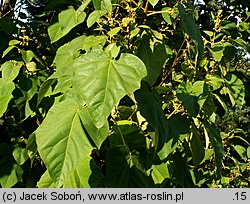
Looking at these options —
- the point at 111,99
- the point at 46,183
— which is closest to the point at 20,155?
the point at 46,183

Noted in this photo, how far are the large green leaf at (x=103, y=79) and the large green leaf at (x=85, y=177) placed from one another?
0.32 m

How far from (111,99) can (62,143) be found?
0.58 feet

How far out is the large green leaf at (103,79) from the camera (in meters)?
1.15

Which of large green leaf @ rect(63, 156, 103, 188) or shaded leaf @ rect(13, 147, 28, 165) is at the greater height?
large green leaf @ rect(63, 156, 103, 188)

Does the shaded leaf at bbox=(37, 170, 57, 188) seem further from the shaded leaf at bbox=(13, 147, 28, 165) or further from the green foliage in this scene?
the shaded leaf at bbox=(13, 147, 28, 165)

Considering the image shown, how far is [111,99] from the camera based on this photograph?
1161mm

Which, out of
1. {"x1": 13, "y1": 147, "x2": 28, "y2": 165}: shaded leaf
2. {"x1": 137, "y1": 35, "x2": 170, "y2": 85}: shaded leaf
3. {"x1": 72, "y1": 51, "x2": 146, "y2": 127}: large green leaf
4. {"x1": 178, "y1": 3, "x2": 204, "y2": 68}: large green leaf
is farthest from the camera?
{"x1": 13, "y1": 147, "x2": 28, "y2": 165}: shaded leaf

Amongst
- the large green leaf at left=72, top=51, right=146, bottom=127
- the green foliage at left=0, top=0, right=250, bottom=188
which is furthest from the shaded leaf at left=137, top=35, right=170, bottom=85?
the large green leaf at left=72, top=51, right=146, bottom=127

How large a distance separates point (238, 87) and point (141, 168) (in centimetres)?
97

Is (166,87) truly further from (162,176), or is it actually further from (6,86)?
(6,86)

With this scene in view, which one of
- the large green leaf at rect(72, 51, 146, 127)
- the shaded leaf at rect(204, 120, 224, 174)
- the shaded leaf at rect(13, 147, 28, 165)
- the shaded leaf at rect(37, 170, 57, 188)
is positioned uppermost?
the large green leaf at rect(72, 51, 146, 127)

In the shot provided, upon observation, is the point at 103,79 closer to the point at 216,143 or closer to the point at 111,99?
the point at 111,99

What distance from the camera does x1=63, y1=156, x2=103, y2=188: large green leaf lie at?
1417 millimetres

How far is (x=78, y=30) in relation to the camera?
208 cm
